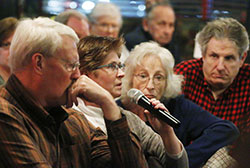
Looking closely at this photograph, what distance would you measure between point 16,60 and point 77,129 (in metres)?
0.48

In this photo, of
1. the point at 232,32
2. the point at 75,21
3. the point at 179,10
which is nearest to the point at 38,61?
the point at 232,32

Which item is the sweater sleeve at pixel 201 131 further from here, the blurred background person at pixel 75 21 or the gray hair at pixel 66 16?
the gray hair at pixel 66 16

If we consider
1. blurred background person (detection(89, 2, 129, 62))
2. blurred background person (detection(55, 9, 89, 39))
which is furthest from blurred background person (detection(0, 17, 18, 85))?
blurred background person (detection(89, 2, 129, 62))

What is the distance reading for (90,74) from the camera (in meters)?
2.67

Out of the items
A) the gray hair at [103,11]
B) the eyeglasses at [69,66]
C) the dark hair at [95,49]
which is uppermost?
the eyeglasses at [69,66]

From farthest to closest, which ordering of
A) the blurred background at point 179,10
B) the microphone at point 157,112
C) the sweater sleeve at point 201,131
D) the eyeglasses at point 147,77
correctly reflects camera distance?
the blurred background at point 179,10 < the eyeglasses at point 147,77 < the sweater sleeve at point 201,131 < the microphone at point 157,112

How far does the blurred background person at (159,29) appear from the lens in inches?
189

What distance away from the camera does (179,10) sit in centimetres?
555

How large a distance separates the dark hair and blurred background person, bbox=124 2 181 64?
6.93ft

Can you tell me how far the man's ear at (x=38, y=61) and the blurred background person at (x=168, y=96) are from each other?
1168mm

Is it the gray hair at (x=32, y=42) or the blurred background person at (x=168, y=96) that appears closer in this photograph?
the gray hair at (x=32, y=42)

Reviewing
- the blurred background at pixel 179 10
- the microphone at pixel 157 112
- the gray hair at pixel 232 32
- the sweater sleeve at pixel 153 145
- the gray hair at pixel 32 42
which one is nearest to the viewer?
the gray hair at pixel 32 42

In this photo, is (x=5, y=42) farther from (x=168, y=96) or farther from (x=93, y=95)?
(x=93, y=95)

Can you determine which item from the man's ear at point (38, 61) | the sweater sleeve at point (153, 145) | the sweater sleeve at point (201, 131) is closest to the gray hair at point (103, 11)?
the sweater sleeve at point (201, 131)
